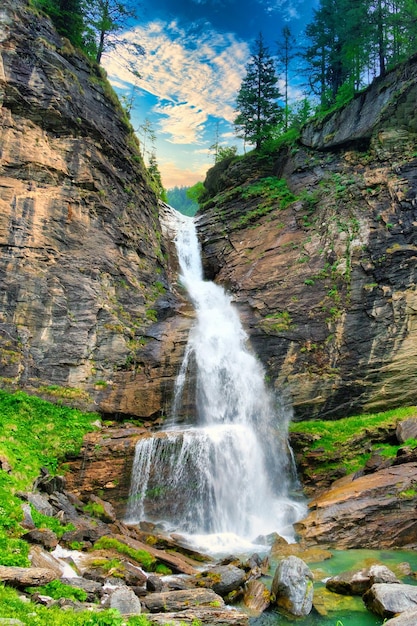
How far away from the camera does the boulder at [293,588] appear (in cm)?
921

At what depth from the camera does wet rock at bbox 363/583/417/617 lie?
855 cm

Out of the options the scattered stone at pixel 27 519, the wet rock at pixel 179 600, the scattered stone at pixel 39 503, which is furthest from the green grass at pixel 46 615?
the scattered stone at pixel 39 503

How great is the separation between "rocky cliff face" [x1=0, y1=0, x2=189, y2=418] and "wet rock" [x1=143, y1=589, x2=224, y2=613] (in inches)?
419

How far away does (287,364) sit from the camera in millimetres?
21766

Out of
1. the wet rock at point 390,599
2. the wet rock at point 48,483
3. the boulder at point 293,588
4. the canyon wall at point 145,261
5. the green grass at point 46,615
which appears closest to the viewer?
the green grass at point 46,615

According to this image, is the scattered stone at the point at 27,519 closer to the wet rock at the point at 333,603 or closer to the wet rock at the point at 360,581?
the wet rock at the point at 333,603

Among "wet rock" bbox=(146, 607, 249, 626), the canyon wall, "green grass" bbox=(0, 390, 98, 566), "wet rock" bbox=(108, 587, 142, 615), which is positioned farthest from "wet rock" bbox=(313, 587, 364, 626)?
the canyon wall

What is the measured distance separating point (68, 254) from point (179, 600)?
1578 centimetres

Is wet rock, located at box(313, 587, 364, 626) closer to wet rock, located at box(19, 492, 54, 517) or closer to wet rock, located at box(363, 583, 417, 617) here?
wet rock, located at box(363, 583, 417, 617)

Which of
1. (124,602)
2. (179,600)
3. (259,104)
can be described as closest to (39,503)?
(179,600)

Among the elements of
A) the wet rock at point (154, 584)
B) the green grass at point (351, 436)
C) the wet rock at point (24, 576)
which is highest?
the wet rock at point (24, 576)

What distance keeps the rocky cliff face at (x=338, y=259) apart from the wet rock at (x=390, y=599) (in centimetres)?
1179

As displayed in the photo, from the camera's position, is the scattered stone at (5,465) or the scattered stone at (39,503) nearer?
the scattered stone at (39,503)

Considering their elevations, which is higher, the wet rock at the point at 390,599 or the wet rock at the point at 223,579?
the wet rock at the point at 390,599
